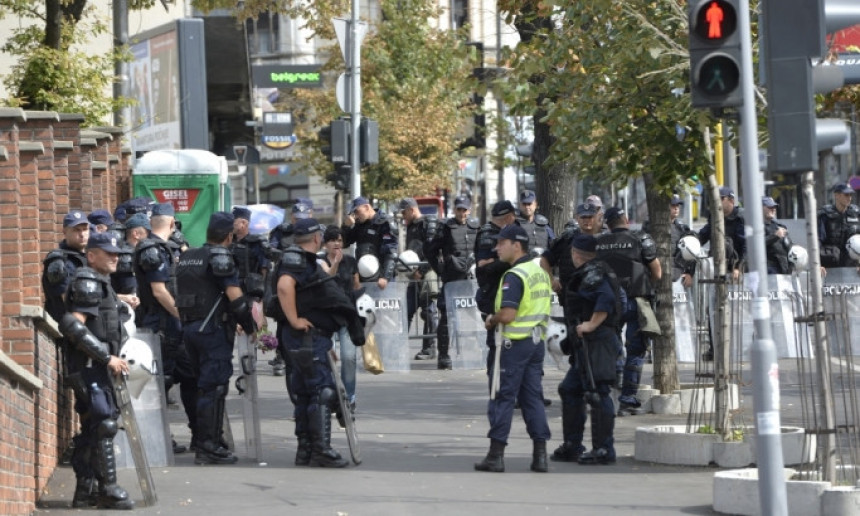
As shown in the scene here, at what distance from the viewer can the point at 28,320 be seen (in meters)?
10.6

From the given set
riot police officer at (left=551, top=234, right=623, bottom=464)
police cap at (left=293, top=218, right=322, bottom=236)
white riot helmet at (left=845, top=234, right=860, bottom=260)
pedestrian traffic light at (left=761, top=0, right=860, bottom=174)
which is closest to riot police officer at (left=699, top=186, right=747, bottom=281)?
white riot helmet at (left=845, top=234, right=860, bottom=260)

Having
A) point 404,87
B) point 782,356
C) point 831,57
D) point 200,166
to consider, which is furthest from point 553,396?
point 404,87

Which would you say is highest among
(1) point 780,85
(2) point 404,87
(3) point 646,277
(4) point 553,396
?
(2) point 404,87

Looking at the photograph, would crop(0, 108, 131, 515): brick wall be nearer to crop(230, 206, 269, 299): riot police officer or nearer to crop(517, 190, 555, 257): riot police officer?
crop(230, 206, 269, 299): riot police officer

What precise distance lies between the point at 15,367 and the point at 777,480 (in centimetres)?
424

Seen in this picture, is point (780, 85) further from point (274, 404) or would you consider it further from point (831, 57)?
point (274, 404)

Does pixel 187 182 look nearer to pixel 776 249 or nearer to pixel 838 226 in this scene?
pixel 776 249

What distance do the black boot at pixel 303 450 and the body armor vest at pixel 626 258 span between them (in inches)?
149

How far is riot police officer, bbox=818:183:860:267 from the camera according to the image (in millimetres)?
20062

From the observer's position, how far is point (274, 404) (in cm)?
1638

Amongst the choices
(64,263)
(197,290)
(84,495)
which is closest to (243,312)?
(197,290)

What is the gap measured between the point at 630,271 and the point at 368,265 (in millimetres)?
3953

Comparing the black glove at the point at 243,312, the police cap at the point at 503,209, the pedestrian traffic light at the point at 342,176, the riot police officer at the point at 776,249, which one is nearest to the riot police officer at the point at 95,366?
the black glove at the point at 243,312

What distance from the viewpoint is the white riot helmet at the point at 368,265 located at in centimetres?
1819
